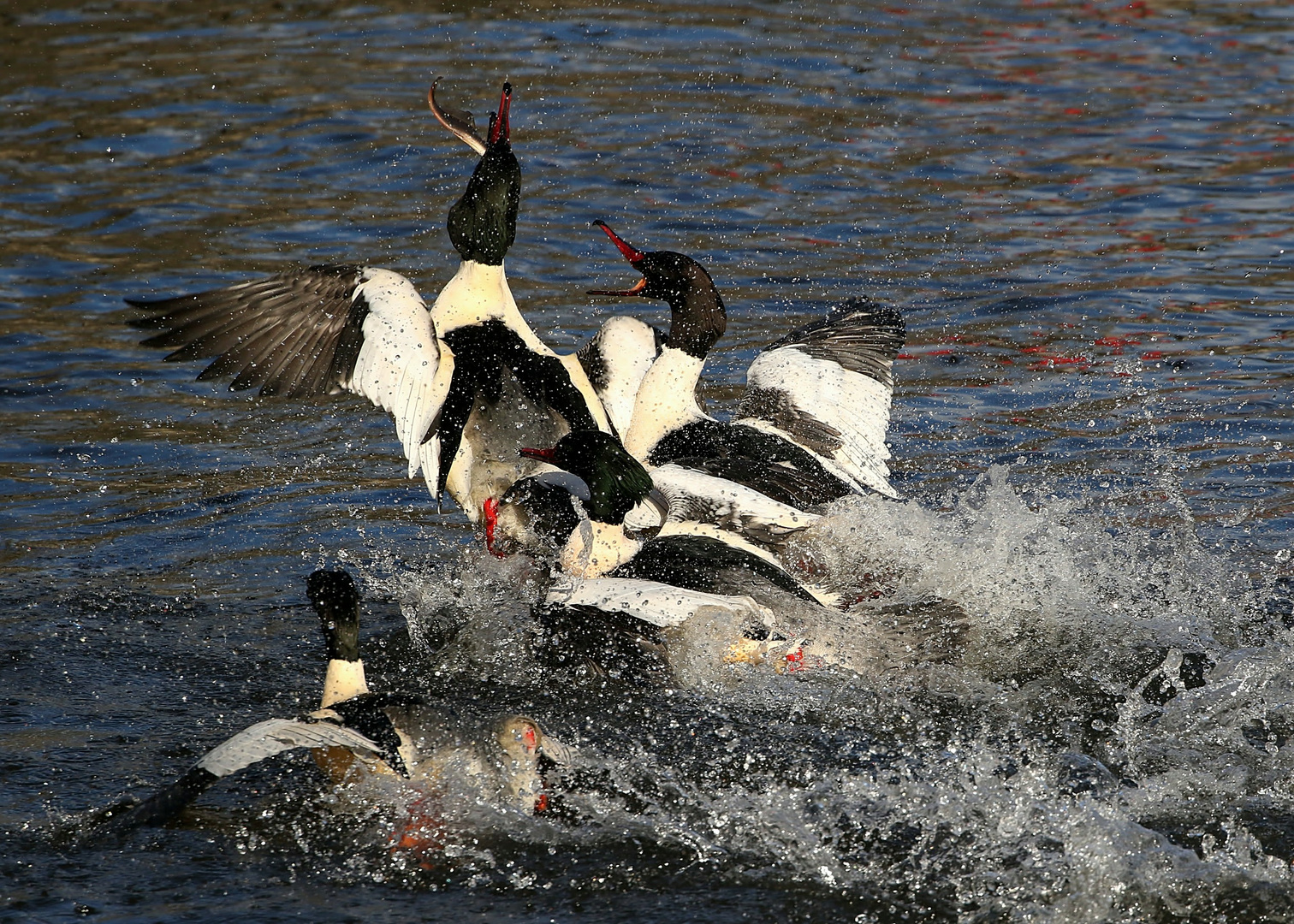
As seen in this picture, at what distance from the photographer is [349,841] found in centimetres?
426

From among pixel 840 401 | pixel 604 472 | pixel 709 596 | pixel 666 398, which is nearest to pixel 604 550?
pixel 604 472

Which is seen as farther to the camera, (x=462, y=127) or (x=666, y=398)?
(x=462, y=127)

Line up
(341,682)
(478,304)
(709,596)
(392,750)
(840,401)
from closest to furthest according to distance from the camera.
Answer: (392,750) → (341,682) → (709,596) → (478,304) → (840,401)

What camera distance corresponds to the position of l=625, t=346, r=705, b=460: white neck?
6.40 metres

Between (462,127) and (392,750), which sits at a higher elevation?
(462,127)

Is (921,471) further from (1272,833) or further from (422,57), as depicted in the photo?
(422,57)

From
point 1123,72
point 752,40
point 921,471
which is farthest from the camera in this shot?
point 752,40

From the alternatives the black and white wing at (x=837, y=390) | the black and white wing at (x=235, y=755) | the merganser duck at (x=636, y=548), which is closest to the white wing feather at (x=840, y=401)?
the black and white wing at (x=837, y=390)

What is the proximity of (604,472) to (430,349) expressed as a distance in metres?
0.98

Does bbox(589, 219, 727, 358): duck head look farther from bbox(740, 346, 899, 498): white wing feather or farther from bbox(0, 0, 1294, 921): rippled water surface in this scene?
bbox(0, 0, 1294, 921): rippled water surface

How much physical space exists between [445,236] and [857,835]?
21.3 ft

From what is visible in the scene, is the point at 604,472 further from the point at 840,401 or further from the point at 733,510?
the point at 840,401

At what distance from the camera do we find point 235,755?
4000 mm

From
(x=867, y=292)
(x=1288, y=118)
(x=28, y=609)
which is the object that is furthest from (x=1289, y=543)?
(x=1288, y=118)
